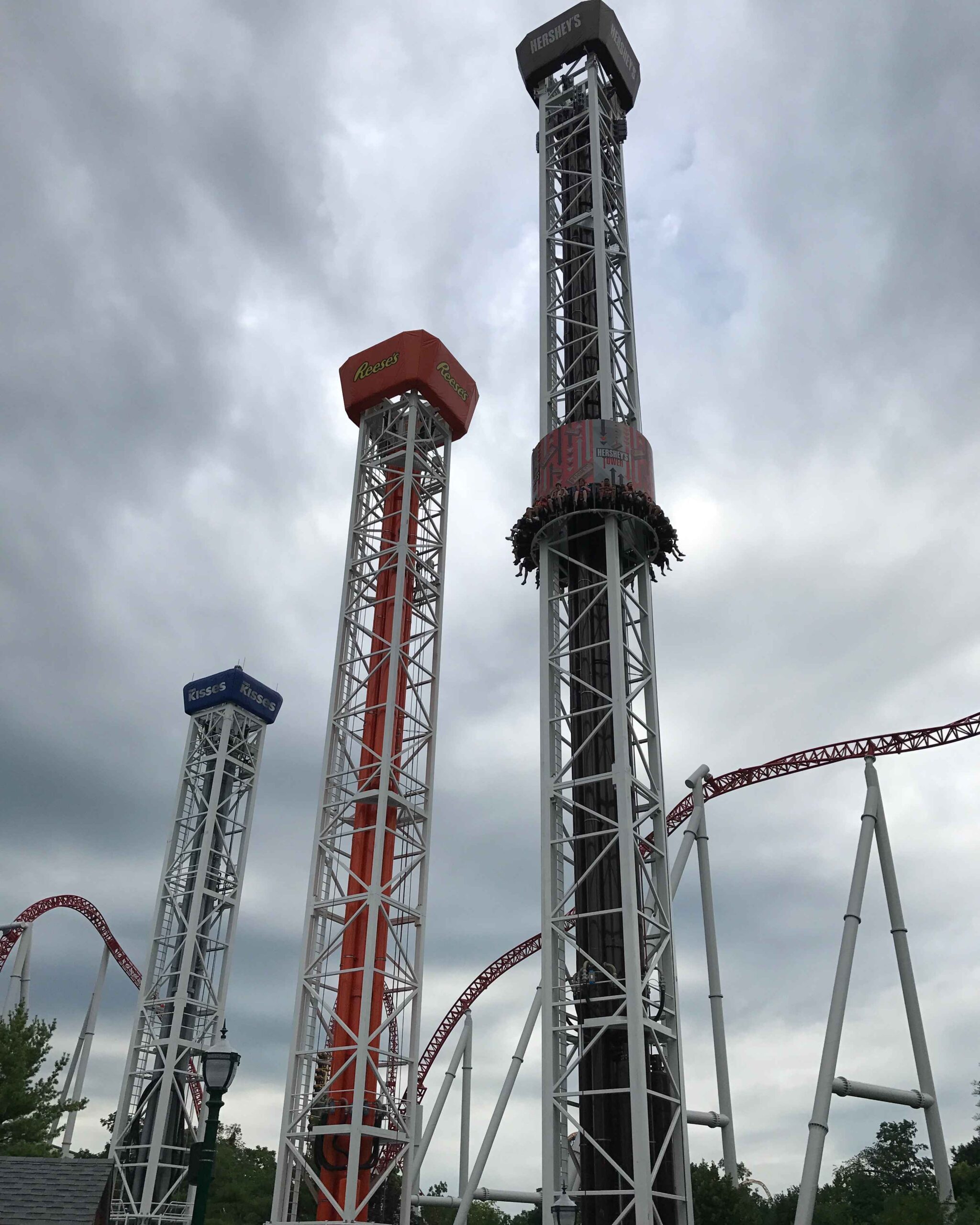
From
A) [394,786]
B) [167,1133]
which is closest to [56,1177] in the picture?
[394,786]

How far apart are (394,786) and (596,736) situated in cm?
769

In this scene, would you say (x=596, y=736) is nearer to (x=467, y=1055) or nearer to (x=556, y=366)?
(x=556, y=366)

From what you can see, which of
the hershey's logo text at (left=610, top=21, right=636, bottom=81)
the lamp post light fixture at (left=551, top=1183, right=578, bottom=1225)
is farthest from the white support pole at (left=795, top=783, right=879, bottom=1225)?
the hershey's logo text at (left=610, top=21, right=636, bottom=81)

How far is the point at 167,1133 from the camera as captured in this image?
4600 centimetres

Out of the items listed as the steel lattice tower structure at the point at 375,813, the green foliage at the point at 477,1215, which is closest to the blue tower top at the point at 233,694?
the steel lattice tower structure at the point at 375,813

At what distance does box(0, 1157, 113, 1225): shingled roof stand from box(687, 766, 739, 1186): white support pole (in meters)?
17.7

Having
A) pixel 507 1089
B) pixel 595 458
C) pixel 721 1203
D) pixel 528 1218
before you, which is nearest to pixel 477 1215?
pixel 528 1218

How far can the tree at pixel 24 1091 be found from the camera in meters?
32.3

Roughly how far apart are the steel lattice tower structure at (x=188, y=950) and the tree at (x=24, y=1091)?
8.45 m

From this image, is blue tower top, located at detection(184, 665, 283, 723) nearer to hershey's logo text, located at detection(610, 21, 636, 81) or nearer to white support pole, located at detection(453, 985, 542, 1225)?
white support pole, located at detection(453, 985, 542, 1225)

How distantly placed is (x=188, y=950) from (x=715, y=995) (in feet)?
85.3

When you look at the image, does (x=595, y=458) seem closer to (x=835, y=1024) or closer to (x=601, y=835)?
(x=601, y=835)

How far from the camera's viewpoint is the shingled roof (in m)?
17.0

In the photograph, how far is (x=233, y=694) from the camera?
52.9 m
